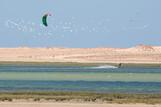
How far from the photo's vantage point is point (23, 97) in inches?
1379

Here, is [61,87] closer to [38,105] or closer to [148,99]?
[148,99]

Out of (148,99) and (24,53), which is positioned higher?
(24,53)

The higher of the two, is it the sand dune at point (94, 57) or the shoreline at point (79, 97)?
the sand dune at point (94, 57)

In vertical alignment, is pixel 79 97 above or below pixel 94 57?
below

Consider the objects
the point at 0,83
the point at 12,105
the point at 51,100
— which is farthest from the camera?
the point at 0,83

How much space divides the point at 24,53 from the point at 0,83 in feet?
296

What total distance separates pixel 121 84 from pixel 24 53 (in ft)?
297

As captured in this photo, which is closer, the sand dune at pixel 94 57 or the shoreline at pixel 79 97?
the shoreline at pixel 79 97

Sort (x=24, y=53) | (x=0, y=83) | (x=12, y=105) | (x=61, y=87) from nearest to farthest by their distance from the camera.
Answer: (x=12, y=105)
(x=61, y=87)
(x=0, y=83)
(x=24, y=53)

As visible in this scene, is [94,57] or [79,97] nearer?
[79,97]

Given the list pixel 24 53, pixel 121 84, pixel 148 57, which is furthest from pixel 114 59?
pixel 121 84

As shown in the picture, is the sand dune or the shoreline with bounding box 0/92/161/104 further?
the sand dune

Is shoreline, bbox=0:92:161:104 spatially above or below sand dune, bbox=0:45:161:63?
below

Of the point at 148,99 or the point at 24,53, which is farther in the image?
the point at 24,53
